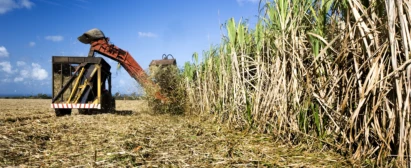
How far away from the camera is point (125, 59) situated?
10336mm

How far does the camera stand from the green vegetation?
2.34 meters

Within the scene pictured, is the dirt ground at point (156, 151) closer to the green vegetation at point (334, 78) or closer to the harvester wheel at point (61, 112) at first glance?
the green vegetation at point (334, 78)

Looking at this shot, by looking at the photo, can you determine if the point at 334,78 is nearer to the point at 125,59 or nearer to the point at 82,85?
the point at 82,85

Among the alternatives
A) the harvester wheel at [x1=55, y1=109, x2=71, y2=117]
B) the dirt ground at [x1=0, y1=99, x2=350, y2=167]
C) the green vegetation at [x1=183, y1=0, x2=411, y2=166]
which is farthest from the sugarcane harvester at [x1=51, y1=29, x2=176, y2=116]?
the green vegetation at [x1=183, y1=0, x2=411, y2=166]

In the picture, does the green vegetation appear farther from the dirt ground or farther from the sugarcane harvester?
the sugarcane harvester

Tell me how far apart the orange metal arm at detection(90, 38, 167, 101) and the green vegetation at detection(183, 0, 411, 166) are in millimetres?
4978

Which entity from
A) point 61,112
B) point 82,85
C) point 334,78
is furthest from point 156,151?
point 61,112

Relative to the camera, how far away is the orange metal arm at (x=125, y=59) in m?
9.38

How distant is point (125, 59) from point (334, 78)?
835cm

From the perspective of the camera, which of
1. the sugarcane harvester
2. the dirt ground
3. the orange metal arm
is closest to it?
the dirt ground

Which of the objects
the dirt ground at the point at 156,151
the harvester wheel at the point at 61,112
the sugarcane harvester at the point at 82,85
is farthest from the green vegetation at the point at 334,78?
the harvester wheel at the point at 61,112

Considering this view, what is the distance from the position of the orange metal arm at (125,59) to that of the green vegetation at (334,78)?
4.98m

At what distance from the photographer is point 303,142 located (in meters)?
3.46

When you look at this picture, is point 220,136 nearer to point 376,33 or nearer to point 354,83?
point 354,83
